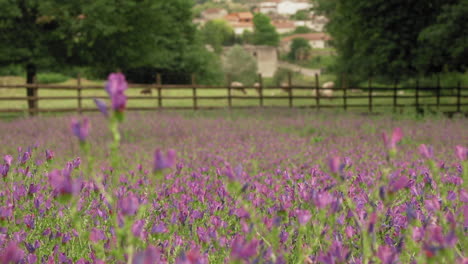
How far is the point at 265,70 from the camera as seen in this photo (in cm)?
8656

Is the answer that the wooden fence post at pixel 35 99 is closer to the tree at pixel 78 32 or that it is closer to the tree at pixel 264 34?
the tree at pixel 78 32

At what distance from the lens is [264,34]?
13712cm

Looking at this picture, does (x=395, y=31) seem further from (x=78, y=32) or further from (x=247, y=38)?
(x=247, y=38)

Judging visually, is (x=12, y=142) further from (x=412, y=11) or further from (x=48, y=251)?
(x=412, y=11)

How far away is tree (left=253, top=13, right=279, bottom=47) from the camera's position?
136225 millimetres

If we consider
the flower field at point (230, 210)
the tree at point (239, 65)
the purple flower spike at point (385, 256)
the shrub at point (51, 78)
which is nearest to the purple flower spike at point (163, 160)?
the flower field at point (230, 210)

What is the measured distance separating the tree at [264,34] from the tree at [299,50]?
499 cm

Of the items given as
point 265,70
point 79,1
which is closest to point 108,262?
point 79,1

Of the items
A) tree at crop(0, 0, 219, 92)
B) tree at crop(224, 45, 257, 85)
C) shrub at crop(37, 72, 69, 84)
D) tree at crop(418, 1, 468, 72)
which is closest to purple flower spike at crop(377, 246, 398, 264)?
tree at crop(418, 1, 468, 72)

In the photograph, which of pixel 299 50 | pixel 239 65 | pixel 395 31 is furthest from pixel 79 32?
pixel 299 50

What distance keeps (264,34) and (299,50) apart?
50.9 ft

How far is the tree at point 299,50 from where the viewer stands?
118312 mm

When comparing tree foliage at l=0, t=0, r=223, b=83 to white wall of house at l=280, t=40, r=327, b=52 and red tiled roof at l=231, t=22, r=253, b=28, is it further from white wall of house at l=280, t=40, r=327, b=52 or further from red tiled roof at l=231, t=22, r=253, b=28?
red tiled roof at l=231, t=22, r=253, b=28

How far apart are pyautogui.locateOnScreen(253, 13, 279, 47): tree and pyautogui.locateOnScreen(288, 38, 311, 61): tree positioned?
4.99m
